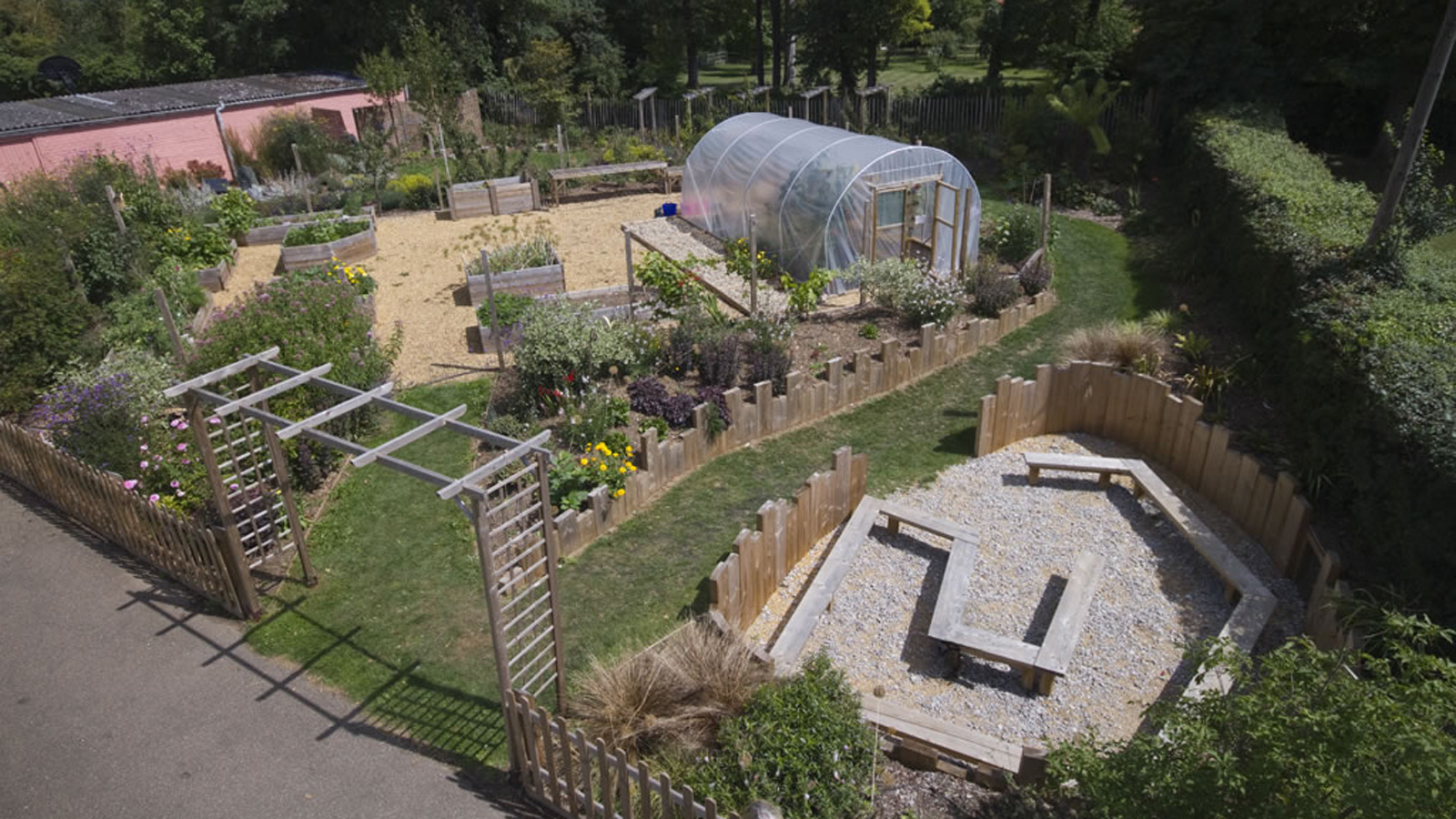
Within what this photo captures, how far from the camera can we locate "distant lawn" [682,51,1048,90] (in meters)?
37.9

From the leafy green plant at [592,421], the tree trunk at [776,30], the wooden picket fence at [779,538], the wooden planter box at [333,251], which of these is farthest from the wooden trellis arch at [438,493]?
the tree trunk at [776,30]

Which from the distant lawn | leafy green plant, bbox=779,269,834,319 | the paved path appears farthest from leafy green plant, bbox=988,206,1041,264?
the distant lawn

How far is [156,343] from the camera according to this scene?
39.9ft

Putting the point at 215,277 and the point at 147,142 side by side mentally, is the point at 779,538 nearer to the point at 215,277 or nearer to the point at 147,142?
the point at 215,277

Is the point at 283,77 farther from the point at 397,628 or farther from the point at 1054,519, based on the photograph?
the point at 1054,519

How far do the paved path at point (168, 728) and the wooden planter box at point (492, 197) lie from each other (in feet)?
41.5

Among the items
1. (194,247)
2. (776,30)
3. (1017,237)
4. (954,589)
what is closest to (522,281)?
(194,247)

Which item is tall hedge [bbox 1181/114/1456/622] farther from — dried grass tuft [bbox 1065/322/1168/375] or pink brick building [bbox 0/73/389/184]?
pink brick building [bbox 0/73/389/184]

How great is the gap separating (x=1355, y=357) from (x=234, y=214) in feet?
60.6

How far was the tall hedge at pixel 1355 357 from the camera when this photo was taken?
666 centimetres

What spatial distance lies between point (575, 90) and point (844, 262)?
21007 millimetres

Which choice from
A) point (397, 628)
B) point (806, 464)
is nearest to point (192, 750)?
point (397, 628)

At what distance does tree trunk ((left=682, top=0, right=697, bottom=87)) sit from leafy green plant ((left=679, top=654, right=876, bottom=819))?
30.1 m

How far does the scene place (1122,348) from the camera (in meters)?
10.7
